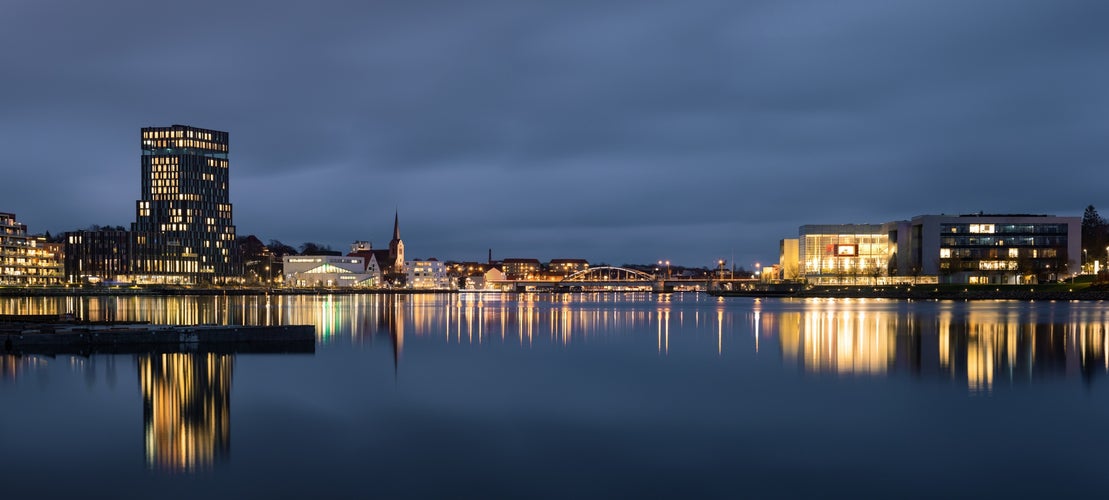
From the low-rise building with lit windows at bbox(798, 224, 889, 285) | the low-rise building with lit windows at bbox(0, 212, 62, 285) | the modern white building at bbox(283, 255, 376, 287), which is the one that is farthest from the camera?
the modern white building at bbox(283, 255, 376, 287)

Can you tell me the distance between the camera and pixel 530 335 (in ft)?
120

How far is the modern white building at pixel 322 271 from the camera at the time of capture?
483ft

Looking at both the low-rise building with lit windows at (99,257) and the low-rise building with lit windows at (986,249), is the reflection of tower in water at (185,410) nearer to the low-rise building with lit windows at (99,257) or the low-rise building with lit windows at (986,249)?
the low-rise building with lit windows at (986,249)

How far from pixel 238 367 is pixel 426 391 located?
596 centimetres

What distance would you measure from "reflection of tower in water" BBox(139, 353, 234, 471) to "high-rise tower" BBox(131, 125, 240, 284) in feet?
400

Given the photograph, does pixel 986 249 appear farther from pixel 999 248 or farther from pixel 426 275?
pixel 426 275

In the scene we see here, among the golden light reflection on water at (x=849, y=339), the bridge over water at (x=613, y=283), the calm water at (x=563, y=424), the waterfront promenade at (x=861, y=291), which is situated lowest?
the bridge over water at (x=613, y=283)

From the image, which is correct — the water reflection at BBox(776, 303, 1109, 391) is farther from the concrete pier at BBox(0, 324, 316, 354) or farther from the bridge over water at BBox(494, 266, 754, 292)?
the bridge over water at BBox(494, 266, 754, 292)

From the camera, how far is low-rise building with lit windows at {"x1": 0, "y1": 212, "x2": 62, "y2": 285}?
12119cm

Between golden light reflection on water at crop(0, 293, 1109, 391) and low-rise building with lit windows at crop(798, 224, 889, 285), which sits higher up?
low-rise building with lit windows at crop(798, 224, 889, 285)

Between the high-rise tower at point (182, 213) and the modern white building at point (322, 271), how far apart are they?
9.79m

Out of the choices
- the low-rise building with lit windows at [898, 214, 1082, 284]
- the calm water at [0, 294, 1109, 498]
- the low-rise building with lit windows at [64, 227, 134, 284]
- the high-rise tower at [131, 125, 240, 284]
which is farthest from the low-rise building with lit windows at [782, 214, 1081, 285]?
the low-rise building with lit windows at [64, 227, 134, 284]

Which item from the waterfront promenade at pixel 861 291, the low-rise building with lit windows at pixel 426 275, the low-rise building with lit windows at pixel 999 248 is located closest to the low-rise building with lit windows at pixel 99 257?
the waterfront promenade at pixel 861 291

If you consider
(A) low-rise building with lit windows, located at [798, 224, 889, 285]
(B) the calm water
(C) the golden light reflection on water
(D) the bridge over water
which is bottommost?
(D) the bridge over water
